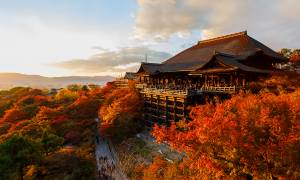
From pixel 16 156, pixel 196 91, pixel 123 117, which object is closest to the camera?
pixel 16 156

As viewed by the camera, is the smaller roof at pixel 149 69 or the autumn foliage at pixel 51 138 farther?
the smaller roof at pixel 149 69

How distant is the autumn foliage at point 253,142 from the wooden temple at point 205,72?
10540 mm

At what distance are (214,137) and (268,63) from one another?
2166cm

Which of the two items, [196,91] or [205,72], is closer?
Result: [196,91]

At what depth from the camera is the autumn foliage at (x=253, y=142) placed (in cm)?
1165

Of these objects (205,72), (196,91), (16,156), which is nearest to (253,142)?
(196,91)

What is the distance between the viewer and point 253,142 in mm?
12711

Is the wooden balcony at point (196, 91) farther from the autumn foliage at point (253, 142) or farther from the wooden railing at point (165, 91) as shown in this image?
the autumn foliage at point (253, 142)

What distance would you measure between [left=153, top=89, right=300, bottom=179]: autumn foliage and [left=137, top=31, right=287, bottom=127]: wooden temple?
Answer: 10.5 meters

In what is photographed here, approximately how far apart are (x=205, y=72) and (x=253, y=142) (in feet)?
48.2

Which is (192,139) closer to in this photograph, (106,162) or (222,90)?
(222,90)

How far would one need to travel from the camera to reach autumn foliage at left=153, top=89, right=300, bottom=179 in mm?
11651

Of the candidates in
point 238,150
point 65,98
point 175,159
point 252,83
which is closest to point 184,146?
point 238,150

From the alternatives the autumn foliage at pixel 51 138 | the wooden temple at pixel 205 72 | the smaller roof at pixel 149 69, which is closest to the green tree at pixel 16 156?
the autumn foliage at pixel 51 138
